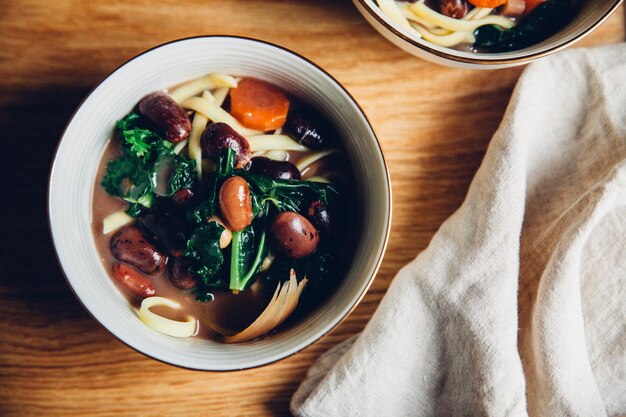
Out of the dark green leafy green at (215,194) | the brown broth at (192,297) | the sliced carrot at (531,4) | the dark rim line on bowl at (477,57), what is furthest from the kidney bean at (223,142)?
the sliced carrot at (531,4)

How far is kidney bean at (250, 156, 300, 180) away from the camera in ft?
5.52

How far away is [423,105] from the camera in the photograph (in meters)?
1.91

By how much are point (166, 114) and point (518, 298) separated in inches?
48.1

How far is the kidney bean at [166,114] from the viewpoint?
1.66 m

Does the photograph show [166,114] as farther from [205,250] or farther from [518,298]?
[518,298]

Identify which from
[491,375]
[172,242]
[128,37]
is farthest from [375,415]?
[128,37]

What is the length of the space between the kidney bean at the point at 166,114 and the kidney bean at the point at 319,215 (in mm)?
425

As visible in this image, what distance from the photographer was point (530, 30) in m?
1.92

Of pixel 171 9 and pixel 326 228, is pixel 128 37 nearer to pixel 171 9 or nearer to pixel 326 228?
pixel 171 9

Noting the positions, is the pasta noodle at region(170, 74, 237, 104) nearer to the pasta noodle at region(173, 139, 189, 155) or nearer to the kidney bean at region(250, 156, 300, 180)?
the pasta noodle at region(173, 139, 189, 155)

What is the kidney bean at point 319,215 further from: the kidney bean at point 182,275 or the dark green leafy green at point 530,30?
the dark green leafy green at point 530,30

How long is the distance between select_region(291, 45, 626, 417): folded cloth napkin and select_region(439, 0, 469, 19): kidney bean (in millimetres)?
289

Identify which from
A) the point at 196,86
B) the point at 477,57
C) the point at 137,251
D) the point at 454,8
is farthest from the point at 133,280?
the point at 454,8

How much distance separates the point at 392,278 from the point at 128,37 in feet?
3.72
